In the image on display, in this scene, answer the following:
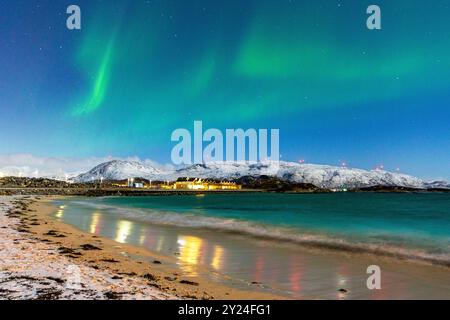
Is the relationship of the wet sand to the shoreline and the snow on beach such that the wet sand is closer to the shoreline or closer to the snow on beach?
the shoreline

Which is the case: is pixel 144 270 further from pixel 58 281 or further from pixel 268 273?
pixel 268 273

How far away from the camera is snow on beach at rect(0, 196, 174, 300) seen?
9578 millimetres

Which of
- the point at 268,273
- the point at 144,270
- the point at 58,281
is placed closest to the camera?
the point at 58,281

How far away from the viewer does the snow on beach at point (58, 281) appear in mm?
9578

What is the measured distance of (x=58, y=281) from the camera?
10.8 m

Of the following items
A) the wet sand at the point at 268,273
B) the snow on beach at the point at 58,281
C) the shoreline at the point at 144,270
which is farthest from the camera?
the wet sand at the point at 268,273

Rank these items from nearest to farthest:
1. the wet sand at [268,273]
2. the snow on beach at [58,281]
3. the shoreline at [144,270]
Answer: the snow on beach at [58,281] < the shoreline at [144,270] < the wet sand at [268,273]

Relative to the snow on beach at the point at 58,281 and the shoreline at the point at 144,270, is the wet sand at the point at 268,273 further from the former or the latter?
the snow on beach at the point at 58,281

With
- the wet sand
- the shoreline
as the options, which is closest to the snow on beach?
the shoreline

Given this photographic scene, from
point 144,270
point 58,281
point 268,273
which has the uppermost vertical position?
point 58,281

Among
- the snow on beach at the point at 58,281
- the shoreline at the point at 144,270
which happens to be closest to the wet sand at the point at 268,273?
the shoreline at the point at 144,270

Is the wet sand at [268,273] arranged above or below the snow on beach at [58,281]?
below

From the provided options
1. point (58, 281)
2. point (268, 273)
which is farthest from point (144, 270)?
point (268, 273)
